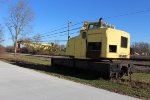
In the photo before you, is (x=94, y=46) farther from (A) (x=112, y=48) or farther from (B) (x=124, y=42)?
(B) (x=124, y=42)

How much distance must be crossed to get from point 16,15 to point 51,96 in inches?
2120

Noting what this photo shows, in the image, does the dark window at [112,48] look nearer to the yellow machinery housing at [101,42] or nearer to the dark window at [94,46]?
the yellow machinery housing at [101,42]

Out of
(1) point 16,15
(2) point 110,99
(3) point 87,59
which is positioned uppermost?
(1) point 16,15

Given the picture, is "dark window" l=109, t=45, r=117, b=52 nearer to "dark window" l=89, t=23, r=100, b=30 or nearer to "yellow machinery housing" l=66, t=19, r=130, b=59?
"yellow machinery housing" l=66, t=19, r=130, b=59

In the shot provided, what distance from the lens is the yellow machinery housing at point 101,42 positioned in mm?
15375

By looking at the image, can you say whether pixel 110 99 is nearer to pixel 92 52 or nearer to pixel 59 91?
pixel 59 91

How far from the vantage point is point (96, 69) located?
15781mm

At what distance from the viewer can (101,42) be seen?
15539 millimetres

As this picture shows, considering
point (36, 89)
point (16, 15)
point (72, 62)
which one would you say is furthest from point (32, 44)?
point (36, 89)

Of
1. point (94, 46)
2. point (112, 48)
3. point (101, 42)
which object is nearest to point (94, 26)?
point (94, 46)

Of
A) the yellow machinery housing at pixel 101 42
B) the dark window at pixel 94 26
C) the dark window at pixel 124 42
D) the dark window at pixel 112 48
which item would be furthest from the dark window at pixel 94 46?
the dark window at pixel 124 42

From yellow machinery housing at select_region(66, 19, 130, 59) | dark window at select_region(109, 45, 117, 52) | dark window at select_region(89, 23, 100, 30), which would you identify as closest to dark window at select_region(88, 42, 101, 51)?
yellow machinery housing at select_region(66, 19, 130, 59)

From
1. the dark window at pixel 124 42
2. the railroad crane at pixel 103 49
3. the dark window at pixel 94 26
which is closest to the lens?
the railroad crane at pixel 103 49

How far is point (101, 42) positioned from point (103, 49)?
42cm
